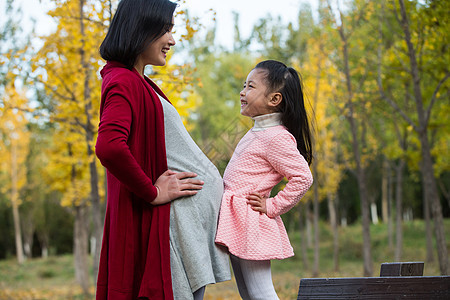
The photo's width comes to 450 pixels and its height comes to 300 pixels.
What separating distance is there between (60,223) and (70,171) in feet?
52.1

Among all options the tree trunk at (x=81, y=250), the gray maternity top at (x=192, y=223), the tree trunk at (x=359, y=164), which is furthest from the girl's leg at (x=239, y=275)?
the tree trunk at (x=81, y=250)

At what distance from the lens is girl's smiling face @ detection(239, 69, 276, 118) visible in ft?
7.32

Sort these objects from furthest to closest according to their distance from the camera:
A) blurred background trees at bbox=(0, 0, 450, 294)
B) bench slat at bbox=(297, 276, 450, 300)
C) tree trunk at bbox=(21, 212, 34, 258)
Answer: tree trunk at bbox=(21, 212, 34, 258), blurred background trees at bbox=(0, 0, 450, 294), bench slat at bbox=(297, 276, 450, 300)

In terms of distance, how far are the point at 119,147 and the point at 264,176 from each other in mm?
714

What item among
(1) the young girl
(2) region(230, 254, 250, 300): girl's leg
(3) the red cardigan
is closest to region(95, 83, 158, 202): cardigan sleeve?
(3) the red cardigan

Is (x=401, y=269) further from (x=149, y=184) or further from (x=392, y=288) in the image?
(x=149, y=184)

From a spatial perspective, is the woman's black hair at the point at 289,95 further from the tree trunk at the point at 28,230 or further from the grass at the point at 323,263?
the tree trunk at the point at 28,230

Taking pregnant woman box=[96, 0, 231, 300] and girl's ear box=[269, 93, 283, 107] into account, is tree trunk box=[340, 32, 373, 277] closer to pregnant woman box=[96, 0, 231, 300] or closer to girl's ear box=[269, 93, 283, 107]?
girl's ear box=[269, 93, 283, 107]

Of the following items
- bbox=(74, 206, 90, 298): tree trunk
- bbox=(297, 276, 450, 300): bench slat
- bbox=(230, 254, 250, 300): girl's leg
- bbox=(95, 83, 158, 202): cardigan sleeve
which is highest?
bbox=(95, 83, 158, 202): cardigan sleeve

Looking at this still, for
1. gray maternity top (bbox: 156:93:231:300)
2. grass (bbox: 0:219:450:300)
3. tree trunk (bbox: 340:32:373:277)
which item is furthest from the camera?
grass (bbox: 0:219:450:300)

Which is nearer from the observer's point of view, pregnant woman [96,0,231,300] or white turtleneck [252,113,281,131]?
pregnant woman [96,0,231,300]

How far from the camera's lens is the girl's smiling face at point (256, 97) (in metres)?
2.23

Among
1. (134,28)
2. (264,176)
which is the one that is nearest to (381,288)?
(264,176)

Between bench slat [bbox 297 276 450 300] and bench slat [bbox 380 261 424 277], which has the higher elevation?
bench slat [bbox 297 276 450 300]
